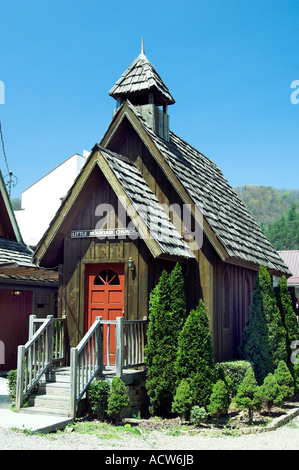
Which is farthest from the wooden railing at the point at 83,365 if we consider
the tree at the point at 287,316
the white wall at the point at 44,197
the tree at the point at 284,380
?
the white wall at the point at 44,197

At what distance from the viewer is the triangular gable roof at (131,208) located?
39.6 ft

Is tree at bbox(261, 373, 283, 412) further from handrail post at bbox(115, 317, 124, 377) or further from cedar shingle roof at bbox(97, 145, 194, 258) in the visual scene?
cedar shingle roof at bbox(97, 145, 194, 258)

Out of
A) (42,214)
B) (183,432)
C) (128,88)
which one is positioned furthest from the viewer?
(42,214)

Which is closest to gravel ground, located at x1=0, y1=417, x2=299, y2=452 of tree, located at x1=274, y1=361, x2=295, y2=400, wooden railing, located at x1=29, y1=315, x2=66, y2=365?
tree, located at x1=274, y1=361, x2=295, y2=400

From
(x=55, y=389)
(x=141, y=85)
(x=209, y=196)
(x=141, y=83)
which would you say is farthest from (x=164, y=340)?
(x=141, y=83)

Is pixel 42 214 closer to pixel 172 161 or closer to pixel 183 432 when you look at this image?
pixel 172 161

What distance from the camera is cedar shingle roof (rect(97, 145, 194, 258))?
12.3 meters

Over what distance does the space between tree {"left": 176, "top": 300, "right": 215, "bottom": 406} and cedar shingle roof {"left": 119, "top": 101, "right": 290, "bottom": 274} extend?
8.67ft

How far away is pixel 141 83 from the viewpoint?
16.2 metres

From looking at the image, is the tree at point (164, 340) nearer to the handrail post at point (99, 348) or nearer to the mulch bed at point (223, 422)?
Answer: the mulch bed at point (223, 422)

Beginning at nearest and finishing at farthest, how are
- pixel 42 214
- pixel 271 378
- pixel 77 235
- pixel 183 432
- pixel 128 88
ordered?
pixel 183 432 < pixel 271 378 < pixel 77 235 < pixel 128 88 < pixel 42 214
